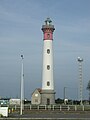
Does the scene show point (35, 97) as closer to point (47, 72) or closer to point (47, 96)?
point (47, 96)

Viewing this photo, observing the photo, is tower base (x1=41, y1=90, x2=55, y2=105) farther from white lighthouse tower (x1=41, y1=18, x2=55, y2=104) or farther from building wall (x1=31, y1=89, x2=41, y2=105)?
building wall (x1=31, y1=89, x2=41, y2=105)

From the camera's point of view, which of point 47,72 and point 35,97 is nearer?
point 47,72

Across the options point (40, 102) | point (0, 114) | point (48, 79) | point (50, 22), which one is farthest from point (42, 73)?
point (0, 114)

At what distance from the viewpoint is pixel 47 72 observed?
6612 centimetres

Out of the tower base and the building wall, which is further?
the building wall

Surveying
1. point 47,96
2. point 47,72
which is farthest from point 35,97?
point 47,72

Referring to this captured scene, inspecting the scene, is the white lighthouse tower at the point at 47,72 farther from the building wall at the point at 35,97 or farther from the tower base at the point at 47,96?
the building wall at the point at 35,97

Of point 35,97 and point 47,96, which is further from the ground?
point 35,97

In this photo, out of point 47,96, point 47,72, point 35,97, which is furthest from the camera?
point 35,97

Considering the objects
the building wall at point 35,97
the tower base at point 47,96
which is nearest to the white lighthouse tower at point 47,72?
the tower base at point 47,96

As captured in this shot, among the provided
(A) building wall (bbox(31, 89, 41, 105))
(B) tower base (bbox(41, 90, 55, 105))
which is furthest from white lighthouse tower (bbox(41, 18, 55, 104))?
(A) building wall (bbox(31, 89, 41, 105))

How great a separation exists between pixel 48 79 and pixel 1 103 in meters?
12.0

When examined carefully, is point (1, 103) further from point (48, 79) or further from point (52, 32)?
point (52, 32)

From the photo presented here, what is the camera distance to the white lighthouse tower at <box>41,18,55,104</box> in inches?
2603
